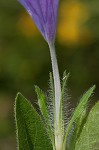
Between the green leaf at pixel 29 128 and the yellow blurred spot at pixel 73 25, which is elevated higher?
the yellow blurred spot at pixel 73 25

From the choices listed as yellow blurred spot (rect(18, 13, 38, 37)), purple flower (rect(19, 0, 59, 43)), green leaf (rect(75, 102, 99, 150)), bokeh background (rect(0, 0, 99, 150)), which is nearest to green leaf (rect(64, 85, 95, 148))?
A: green leaf (rect(75, 102, 99, 150))

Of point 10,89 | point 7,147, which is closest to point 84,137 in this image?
point 7,147

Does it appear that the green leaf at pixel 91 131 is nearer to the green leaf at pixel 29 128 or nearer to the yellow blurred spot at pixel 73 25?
the green leaf at pixel 29 128

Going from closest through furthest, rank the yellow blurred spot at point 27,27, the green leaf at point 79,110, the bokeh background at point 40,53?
the green leaf at point 79,110 → the bokeh background at point 40,53 → the yellow blurred spot at point 27,27

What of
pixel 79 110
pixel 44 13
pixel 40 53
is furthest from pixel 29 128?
pixel 40 53

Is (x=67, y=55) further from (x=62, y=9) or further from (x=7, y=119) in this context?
(x=7, y=119)

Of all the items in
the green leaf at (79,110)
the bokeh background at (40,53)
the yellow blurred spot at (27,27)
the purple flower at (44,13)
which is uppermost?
the yellow blurred spot at (27,27)

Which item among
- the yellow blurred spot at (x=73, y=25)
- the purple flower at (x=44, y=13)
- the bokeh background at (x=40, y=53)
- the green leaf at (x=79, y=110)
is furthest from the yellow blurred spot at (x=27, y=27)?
the green leaf at (x=79, y=110)
